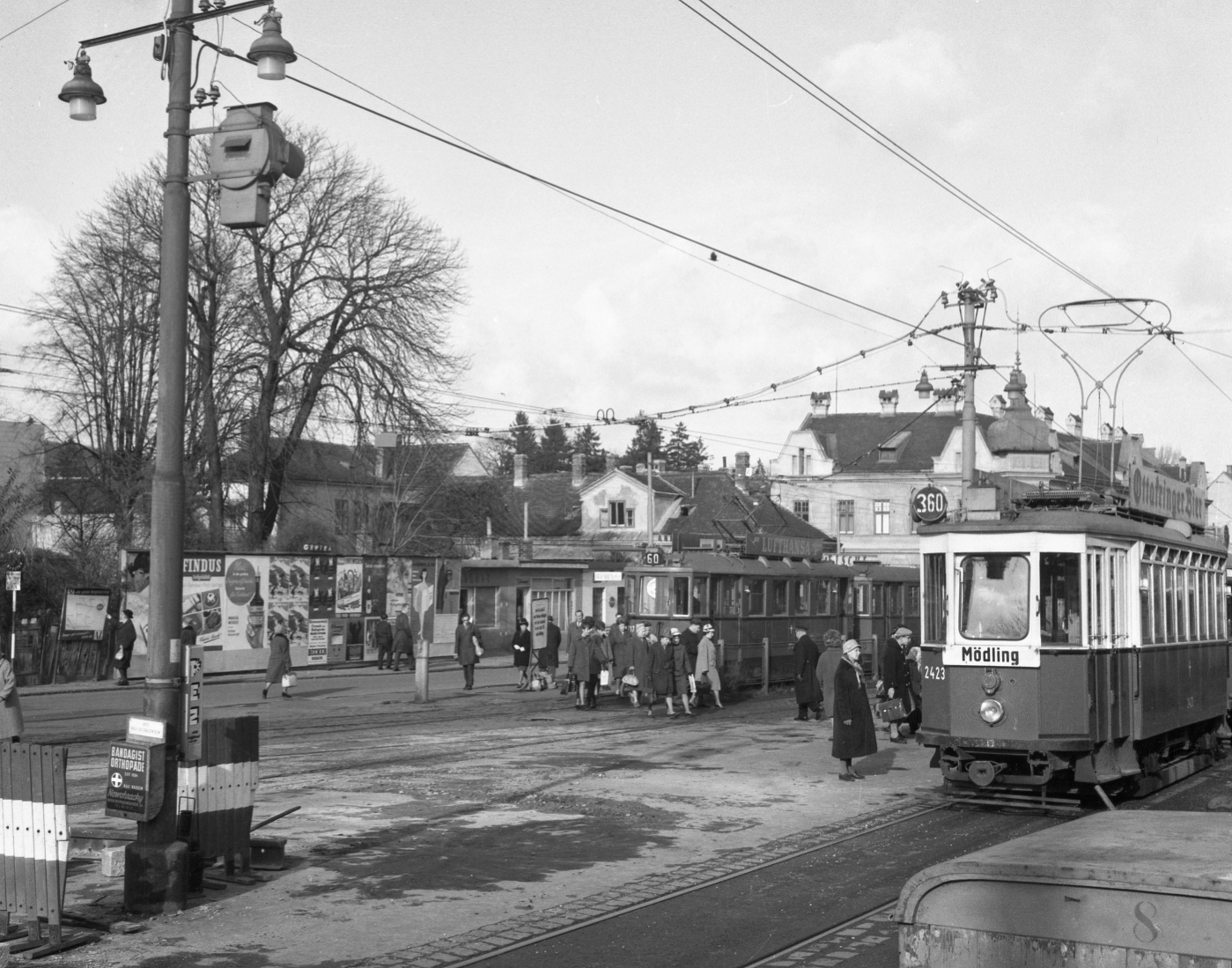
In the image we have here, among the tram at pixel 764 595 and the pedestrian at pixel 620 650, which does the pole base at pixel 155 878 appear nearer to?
the pedestrian at pixel 620 650

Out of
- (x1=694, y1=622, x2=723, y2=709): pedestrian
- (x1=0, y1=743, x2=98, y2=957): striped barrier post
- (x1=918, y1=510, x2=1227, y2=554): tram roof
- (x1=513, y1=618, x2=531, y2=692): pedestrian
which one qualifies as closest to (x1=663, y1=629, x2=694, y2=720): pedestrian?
(x1=694, y1=622, x2=723, y2=709): pedestrian

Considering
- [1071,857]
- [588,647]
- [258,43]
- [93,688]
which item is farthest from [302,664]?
[1071,857]

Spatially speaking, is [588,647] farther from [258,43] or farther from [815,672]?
[258,43]

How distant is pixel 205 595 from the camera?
3400 centimetres

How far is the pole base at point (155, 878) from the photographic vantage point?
29.5 ft

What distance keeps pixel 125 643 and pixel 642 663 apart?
1359cm

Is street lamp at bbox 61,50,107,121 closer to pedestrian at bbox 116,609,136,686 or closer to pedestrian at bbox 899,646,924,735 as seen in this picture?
pedestrian at bbox 899,646,924,735

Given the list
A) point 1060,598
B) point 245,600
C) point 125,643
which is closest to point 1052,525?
point 1060,598

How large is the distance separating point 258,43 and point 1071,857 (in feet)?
25.8

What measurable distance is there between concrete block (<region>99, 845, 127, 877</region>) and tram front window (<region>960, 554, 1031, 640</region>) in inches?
318

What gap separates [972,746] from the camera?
13859 millimetres

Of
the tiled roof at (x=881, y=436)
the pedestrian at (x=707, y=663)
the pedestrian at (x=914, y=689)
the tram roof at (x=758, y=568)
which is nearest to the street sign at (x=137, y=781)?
the pedestrian at (x=914, y=689)

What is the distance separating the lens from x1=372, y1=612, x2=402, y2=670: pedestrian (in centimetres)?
3944

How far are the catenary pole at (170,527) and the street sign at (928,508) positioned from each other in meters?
8.04
